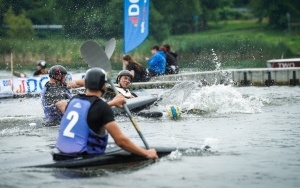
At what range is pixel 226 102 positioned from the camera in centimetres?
2072

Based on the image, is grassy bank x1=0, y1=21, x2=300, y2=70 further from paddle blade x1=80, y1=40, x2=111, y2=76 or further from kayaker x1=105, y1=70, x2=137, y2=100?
paddle blade x1=80, y1=40, x2=111, y2=76

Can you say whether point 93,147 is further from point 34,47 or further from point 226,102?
point 34,47

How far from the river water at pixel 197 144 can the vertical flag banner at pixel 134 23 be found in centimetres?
520

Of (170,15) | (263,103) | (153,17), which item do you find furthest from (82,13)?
(263,103)

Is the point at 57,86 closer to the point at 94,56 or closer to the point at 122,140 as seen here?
the point at 94,56

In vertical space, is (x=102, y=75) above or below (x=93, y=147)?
above

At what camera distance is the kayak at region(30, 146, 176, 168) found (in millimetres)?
11414

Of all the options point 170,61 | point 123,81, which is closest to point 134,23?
point 170,61

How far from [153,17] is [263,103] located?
42.5 meters

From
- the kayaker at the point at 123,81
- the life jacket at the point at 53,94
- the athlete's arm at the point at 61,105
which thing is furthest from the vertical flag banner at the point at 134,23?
the athlete's arm at the point at 61,105

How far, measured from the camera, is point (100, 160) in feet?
37.9

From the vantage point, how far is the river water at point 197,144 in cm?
1122

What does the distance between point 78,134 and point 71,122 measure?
174 mm

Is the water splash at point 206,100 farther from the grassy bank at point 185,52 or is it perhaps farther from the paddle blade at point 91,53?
the grassy bank at point 185,52
